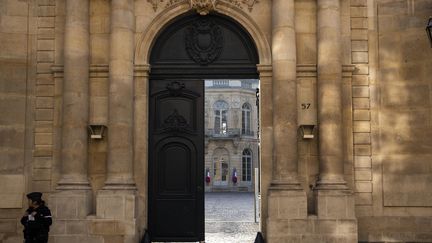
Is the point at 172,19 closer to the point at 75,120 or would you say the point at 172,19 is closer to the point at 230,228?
the point at 75,120

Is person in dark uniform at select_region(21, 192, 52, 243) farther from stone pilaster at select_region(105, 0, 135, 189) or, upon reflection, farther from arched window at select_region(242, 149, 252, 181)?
arched window at select_region(242, 149, 252, 181)

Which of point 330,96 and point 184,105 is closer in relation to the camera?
point 330,96

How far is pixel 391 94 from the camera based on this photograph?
14.2 metres

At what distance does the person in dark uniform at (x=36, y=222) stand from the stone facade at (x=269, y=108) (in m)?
2.37

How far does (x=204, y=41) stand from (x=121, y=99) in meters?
2.65

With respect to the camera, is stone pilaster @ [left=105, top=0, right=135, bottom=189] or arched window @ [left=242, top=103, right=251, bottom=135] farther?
arched window @ [left=242, top=103, right=251, bottom=135]

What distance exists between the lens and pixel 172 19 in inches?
571

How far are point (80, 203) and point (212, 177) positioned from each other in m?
37.6

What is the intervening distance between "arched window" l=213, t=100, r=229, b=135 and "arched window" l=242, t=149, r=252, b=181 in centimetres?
263

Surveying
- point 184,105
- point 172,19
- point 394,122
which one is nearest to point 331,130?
point 394,122

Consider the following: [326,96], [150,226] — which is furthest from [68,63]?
[326,96]

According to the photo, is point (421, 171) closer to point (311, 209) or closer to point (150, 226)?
point (311, 209)

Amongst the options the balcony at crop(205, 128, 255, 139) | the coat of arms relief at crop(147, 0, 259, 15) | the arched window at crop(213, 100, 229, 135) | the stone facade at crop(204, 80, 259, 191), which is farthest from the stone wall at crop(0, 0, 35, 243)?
the arched window at crop(213, 100, 229, 135)

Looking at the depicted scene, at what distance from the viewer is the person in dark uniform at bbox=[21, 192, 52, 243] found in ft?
35.4
